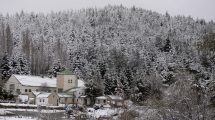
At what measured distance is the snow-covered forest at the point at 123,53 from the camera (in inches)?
391

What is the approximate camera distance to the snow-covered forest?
32.6 feet

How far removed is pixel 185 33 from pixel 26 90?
100 metres

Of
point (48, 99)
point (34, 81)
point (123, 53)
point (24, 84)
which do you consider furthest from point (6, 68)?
point (123, 53)

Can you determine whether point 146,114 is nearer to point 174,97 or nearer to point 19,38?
point 174,97

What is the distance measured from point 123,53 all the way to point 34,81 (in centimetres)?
3642

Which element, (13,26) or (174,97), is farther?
(13,26)

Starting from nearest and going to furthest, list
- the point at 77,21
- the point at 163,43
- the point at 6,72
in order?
the point at 6,72, the point at 163,43, the point at 77,21

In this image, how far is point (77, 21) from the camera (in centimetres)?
16688

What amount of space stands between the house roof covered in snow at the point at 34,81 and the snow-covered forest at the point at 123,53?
602cm

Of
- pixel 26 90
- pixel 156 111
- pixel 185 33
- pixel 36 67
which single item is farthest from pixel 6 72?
pixel 185 33

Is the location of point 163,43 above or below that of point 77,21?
below

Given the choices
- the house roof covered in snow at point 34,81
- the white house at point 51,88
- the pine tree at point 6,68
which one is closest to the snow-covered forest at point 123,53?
the pine tree at point 6,68

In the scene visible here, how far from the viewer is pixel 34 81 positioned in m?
62.9

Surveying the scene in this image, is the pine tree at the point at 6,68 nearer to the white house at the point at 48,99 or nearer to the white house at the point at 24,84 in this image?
the white house at the point at 24,84
